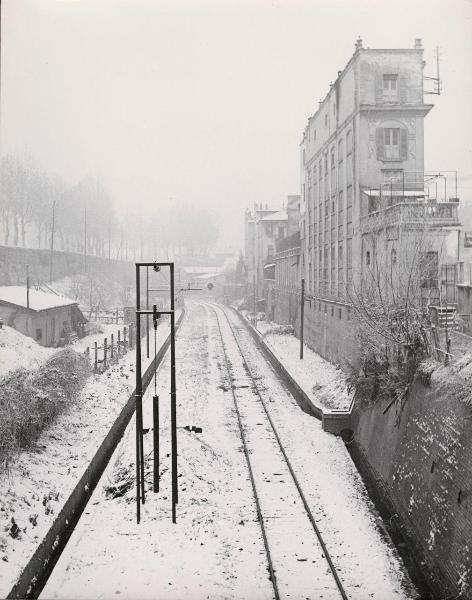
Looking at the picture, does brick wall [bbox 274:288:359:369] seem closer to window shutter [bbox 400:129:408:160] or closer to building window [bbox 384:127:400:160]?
building window [bbox 384:127:400:160]

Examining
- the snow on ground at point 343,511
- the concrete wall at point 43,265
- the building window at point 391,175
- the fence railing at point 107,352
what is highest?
the building window at point 391,175

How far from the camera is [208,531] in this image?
9.63m

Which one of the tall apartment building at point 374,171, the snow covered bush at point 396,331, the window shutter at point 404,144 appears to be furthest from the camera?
the window shutter at point 404,144

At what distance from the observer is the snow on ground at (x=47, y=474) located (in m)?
8.42

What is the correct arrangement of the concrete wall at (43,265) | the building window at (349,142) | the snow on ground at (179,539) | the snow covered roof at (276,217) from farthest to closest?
the snow covered roof at (276,217), the concrete wall at (43,265), the building window at (349,142), the snow on ground at (179,539)

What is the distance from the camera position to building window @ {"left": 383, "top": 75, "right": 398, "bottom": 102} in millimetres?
21625

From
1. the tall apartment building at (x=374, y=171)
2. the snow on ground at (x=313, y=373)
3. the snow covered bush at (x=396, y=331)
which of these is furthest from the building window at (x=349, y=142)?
the snow on ground at (x=313, y=373)

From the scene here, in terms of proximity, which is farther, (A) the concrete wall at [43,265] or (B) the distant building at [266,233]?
(B) the distant building at [266,233]

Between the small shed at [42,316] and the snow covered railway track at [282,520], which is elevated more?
the small shed at [42,316]

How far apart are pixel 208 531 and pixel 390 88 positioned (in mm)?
18773

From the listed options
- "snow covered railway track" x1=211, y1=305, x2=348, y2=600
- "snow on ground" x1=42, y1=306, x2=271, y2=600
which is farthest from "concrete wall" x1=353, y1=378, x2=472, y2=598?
"snow on ground" x1=42, y1=306, x2=271, y2=600

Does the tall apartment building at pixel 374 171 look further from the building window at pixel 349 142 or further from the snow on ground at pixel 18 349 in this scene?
the snow on ground at pixel 18 349

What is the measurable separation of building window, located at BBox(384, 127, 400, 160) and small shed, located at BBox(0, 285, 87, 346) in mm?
17757

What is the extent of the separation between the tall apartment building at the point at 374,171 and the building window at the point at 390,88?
0.12 feet
